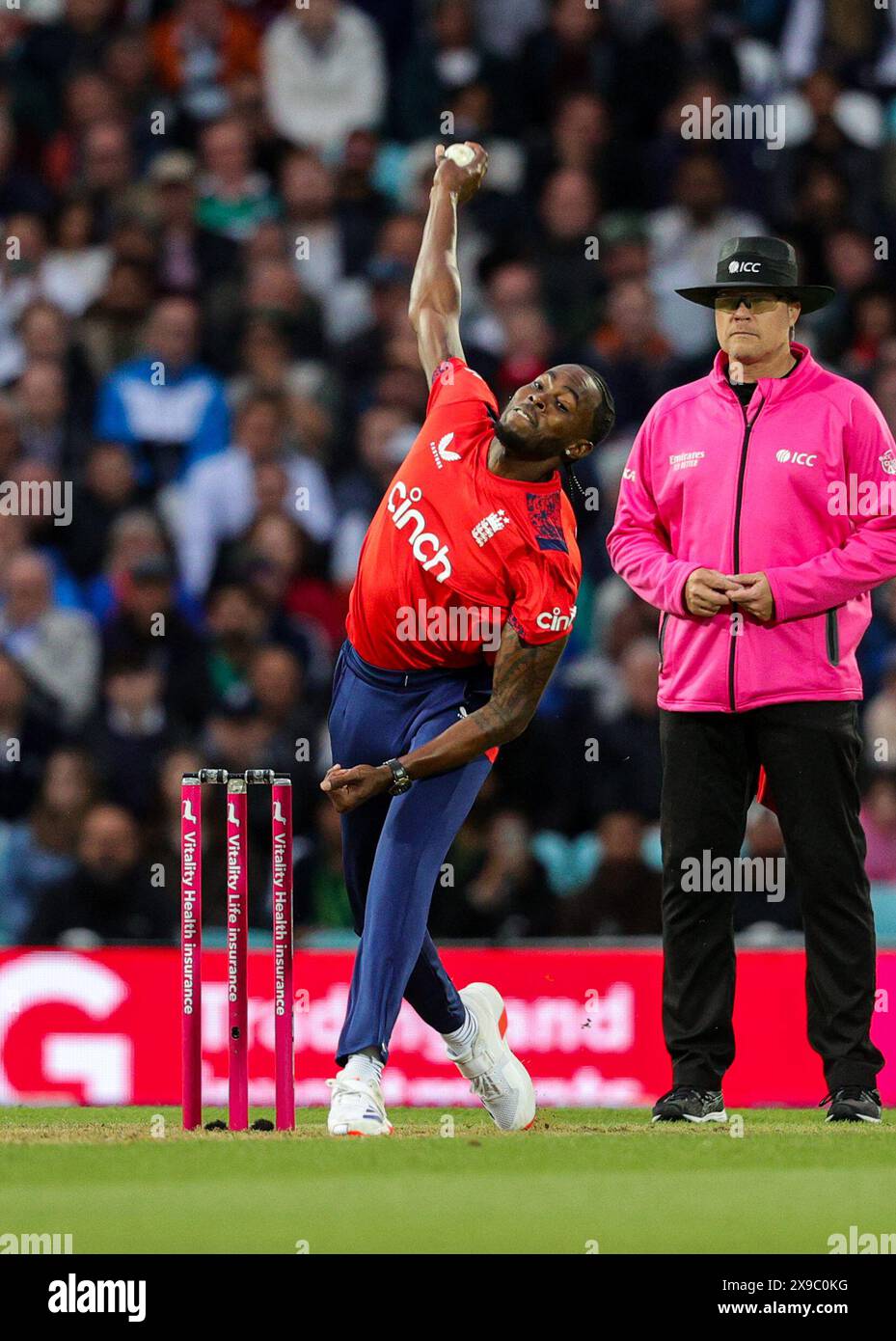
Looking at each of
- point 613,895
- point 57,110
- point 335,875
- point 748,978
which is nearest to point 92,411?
point 57,110

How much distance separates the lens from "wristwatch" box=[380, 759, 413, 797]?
20.5 feet

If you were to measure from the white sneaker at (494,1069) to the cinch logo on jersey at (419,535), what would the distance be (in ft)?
3.91

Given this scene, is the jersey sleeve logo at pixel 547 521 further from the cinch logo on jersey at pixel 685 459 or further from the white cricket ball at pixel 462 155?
the white cricket ball at pixel 462 155

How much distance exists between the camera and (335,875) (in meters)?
9.56

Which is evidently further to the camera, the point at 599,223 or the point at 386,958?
the point at 599,223

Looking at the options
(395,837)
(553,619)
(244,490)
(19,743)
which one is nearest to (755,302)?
(553,619)

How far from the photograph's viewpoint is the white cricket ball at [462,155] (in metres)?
6.96

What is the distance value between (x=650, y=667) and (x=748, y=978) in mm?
2149

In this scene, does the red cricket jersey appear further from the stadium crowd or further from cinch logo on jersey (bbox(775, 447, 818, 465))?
the stadium crowd

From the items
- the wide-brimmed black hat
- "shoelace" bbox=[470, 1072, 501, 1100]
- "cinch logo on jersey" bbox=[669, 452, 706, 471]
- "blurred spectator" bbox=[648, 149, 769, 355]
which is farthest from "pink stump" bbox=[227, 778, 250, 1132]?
"blurred spectator" bbox=[648, 149, 769, 355]

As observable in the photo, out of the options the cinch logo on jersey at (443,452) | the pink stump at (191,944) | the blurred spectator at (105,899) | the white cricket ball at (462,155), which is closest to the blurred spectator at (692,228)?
the blurred spectator at (105,899)

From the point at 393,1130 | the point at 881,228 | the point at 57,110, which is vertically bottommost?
the point at 393,1130

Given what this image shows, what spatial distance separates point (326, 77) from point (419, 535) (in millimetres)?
5808

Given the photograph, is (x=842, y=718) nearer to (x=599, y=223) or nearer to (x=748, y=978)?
(x=748, y=978)
